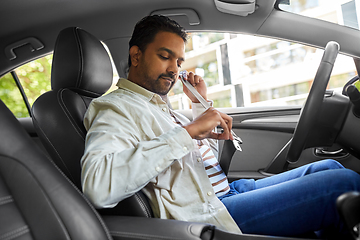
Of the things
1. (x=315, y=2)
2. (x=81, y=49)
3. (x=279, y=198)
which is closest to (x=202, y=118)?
(x=279, y=198)

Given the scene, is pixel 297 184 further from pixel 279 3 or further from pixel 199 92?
pixel 279 3

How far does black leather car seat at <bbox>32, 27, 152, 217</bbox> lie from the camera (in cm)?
109

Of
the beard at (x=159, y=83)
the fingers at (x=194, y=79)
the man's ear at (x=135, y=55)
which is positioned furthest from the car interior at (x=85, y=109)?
the fingers at (x=194, y=79)

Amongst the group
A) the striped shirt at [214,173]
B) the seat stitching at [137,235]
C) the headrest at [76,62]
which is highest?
the headrest at [76,62]

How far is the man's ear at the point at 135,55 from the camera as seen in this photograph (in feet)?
4.64

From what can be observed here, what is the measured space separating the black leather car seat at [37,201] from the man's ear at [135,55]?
2.16ft

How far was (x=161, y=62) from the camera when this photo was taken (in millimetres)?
1338

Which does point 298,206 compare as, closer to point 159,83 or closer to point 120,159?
point 120,159

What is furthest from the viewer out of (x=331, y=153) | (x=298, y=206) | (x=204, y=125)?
(x=331, y=153)

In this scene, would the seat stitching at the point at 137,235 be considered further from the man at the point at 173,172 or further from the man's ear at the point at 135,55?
the man's ear at the point at 135,55

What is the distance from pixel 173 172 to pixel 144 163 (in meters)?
0.21

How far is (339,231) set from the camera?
80 centimetres

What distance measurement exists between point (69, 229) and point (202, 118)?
1.70 ft

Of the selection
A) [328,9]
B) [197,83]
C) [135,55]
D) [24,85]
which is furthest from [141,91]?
[24,85]
